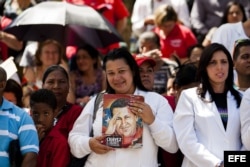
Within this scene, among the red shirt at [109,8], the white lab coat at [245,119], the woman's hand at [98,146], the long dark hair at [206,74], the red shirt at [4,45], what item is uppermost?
the red shirt at [109,8]

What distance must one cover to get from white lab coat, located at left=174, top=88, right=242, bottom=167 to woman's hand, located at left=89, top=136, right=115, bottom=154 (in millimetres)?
651

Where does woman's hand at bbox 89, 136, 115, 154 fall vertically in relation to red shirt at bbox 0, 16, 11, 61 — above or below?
below

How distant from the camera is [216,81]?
282 inches

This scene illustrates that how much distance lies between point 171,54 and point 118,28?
4.07 ft

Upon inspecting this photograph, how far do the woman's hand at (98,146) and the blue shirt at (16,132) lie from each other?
0.52 meters

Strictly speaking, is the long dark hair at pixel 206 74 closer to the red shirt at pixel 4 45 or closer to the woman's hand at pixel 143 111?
the woman's hand at pixel 143 111

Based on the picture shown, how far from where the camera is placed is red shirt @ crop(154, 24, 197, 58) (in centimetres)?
1131

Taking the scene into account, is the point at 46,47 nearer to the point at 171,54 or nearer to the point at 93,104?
the point at 171,54

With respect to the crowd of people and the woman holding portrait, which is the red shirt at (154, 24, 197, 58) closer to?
the crowd of people

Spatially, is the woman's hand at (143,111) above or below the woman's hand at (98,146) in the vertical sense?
above

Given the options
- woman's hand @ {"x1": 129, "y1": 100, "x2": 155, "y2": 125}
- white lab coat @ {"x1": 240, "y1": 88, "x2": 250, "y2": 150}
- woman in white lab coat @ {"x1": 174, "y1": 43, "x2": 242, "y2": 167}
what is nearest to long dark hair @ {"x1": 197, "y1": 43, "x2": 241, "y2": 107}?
woman in white lab coat @ {"x1": 174, "y1": 43, "x2": 242, "y2": 167}

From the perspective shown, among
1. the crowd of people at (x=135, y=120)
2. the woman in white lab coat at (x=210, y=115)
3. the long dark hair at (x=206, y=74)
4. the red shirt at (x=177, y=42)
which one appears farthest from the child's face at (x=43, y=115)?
the red shirt at (x=177, y=42)

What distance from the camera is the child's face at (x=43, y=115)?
24.1 ft

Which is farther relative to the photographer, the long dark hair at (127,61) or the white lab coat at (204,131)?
the long dark hair at (127,61)
